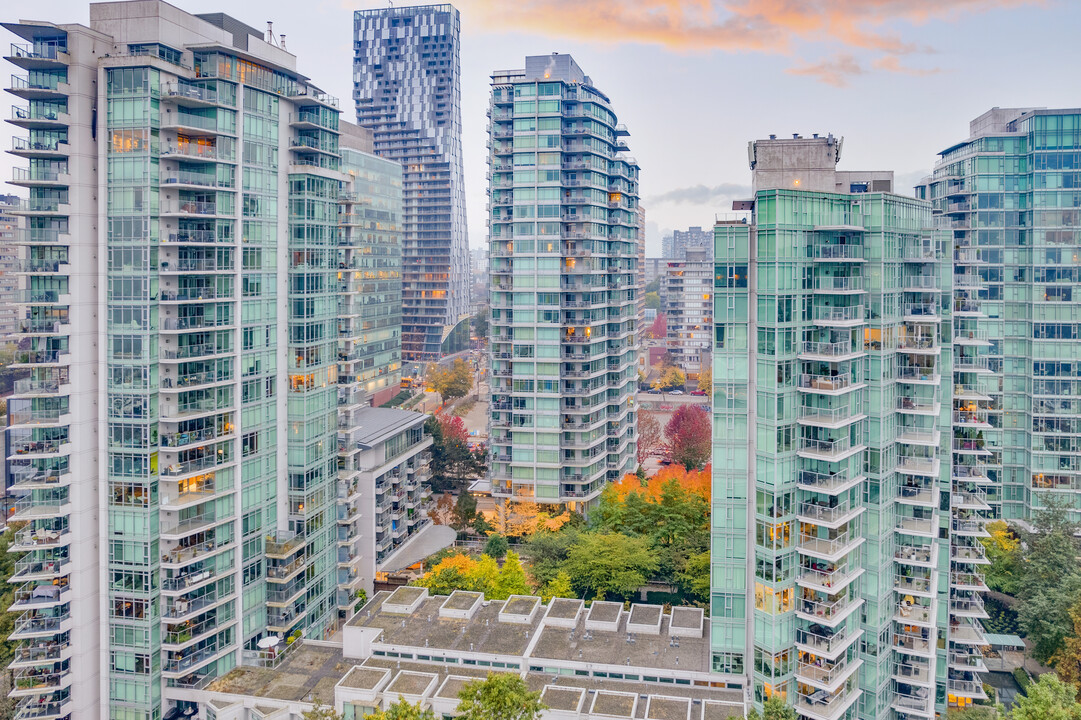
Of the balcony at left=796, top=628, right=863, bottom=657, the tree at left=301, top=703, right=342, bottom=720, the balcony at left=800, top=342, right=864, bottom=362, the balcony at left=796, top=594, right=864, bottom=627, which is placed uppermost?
the balcony at left=800, top=342, right=864, bottom=362

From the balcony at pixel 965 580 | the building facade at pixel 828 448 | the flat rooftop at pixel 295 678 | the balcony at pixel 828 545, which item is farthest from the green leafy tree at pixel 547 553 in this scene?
the balcony at pixel 965 580

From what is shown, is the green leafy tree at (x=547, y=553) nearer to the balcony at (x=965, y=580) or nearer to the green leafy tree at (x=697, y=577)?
the green leafy tree at (x=697, y=577)

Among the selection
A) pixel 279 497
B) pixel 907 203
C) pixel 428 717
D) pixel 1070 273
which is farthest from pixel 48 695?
pixel 1070 273

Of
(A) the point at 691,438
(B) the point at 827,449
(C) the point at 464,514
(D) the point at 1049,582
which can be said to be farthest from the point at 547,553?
(D) the point at 1049,582

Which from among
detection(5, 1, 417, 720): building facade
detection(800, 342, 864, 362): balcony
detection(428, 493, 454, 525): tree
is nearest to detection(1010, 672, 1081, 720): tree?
detection(800, 342, 864, 362): balcony

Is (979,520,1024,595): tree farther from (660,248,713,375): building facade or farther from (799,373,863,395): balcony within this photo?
(660,248,713,375): building facade

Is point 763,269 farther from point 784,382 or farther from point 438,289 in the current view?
point 438,289

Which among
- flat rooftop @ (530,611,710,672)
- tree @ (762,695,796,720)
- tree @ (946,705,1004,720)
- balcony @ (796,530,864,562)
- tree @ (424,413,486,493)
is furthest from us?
tree @ (424,413,486,493)

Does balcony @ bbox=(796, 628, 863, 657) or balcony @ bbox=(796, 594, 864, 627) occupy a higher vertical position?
balcony @ bbox=(796, 594, 864, 627)
